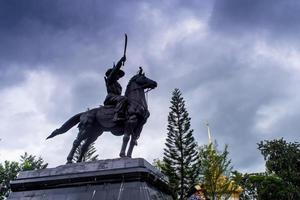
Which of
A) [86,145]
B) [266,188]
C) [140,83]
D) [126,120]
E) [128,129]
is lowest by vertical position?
[86,145]

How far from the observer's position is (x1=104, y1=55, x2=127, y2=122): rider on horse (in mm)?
8742

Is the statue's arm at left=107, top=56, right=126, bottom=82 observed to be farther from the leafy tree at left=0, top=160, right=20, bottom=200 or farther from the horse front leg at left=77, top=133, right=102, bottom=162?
the leafy tree at left=0, top=160, right=20, bottom=200

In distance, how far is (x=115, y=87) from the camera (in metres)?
9.58

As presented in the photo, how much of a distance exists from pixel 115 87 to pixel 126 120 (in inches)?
55.6

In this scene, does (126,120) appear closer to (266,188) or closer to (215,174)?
(215,174)

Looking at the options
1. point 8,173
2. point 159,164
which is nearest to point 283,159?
point 159,164

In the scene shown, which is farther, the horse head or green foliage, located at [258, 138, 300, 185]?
green foliage, located at [258, 138, 300, 185]

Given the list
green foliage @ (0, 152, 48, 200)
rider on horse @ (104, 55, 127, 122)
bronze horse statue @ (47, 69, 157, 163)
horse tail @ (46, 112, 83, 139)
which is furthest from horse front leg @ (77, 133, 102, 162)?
green foliage @ (0, 152, 48, 200)

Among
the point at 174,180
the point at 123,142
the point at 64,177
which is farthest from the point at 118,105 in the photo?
the point at 174,180

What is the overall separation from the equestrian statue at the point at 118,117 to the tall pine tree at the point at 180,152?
49.7 ft

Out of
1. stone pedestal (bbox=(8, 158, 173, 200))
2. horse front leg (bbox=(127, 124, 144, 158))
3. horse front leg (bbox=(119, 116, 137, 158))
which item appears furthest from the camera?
horse front leg (bbox=(127, 124, 144, 158))

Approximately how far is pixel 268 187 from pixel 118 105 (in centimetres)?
2623

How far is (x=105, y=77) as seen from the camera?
9.82m

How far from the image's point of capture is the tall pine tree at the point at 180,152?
23531 mm
